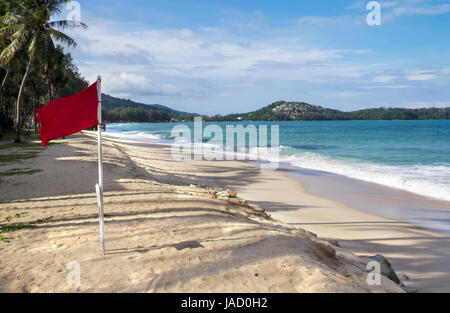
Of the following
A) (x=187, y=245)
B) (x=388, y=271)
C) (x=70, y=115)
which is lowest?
(x=388, y=271)

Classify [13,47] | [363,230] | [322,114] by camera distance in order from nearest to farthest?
[363,230] < [13,47] < [322,114]

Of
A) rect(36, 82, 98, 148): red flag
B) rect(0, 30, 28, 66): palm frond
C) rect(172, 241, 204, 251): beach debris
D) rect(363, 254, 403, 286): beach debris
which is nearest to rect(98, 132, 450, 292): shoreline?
rect(363, 254, 403, 286): beach debris

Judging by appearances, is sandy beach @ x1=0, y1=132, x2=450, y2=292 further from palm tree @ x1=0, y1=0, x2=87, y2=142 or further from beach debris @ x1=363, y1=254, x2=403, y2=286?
palm tree @ x1=0, y1=0, x2=87, y2=142

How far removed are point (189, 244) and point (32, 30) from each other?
22.5 m

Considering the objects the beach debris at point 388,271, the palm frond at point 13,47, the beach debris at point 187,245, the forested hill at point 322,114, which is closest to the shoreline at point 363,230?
the beach debris at point 388,271

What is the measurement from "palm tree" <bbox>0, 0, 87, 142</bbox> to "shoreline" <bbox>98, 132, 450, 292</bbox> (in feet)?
53.5

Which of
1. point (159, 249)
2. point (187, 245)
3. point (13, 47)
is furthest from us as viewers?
point (13, 47)

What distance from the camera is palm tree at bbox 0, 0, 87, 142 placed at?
766 inches

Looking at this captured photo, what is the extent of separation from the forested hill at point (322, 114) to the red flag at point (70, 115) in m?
150

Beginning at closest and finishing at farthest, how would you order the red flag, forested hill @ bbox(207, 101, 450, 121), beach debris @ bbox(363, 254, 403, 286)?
the red flag → beach debris @ bbox(363, 254, 403, 286) → forested hill @ bbox(207, 101, 450, 121)

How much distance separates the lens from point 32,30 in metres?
20.5

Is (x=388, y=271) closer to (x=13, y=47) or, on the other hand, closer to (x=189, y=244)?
(x=189, y=244)

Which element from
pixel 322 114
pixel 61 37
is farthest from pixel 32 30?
pixel 322 114
